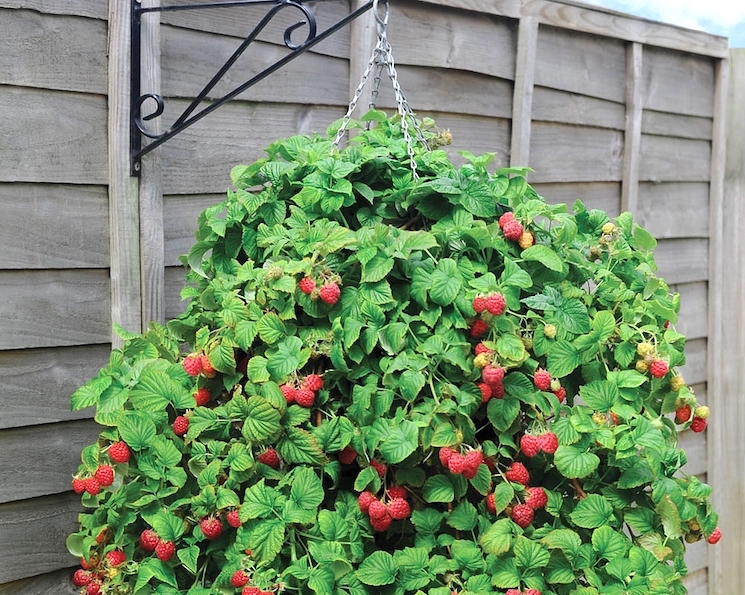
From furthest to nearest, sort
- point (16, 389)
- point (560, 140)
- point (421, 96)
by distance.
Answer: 1. point (560, 140)
2. point (421, 96)
3. point (16, 389)

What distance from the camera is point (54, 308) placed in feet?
5.38

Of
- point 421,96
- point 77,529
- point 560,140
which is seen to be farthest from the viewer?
point 560,140

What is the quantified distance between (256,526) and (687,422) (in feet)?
2.26

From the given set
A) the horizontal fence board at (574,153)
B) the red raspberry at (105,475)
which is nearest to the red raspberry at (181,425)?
the red raspberry at (105,475)

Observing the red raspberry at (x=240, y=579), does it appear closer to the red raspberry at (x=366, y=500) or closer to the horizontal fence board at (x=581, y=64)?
the red raspberry at (x=366, y=500)

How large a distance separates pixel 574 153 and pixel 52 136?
1.64 m

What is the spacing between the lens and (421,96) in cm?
227

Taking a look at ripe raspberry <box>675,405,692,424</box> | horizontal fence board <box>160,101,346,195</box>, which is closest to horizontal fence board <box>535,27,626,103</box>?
horizontal fence board <box>160,101,346,195</box>

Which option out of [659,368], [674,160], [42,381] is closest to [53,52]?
[42,381]

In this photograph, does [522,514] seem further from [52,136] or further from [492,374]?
[52,136]

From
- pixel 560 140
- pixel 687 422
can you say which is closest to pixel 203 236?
pixel 687 422

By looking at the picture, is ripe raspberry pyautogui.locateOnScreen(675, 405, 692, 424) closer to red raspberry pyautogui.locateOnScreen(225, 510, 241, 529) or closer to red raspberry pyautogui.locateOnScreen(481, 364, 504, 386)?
red raspberry pyautogui.locateOnScreen(481, 364, 504, 386)

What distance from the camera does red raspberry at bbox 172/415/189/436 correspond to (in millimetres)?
1307

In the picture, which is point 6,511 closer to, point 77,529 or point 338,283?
point 77,529
